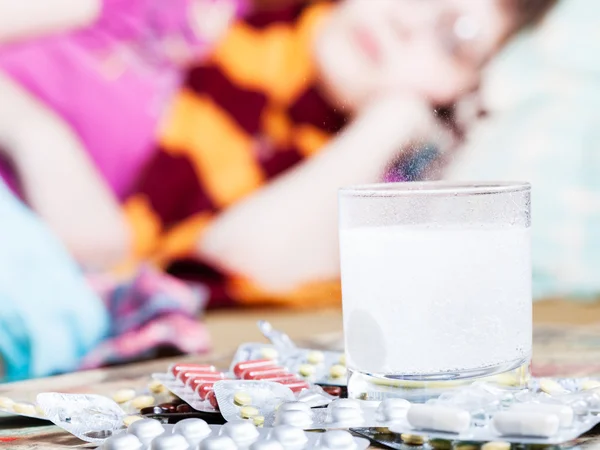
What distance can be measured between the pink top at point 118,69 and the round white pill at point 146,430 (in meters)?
0.93

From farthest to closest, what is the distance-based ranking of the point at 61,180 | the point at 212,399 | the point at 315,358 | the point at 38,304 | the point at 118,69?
1. the point at 118,69
2. the point at 61,180
3. the point at 38,304
4. the point at 315,358
5. the point at 212,399

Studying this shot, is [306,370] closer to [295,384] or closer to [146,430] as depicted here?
[295,384]

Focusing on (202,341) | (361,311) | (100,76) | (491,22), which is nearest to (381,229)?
(361,311)

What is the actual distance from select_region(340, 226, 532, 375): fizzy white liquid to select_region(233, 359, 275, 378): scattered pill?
0.36 feet

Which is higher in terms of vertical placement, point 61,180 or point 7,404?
point 61,180

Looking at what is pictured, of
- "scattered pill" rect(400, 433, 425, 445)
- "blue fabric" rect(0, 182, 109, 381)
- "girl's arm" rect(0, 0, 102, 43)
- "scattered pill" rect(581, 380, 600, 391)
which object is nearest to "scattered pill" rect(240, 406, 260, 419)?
"scattered pill" rect(400, 433, 425, 445)

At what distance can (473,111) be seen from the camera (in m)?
0.61

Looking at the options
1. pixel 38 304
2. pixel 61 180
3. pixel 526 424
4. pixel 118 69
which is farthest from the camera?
pixel 118 69

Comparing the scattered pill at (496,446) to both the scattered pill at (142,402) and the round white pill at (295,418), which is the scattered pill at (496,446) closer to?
the round white pill at (295,418)

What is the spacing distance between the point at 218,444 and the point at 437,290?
6.4 inches

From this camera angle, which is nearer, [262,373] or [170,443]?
[170,443]

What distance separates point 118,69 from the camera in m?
1.37

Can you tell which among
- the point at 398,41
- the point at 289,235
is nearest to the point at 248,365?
the point at 289,235

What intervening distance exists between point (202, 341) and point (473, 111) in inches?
21.0
